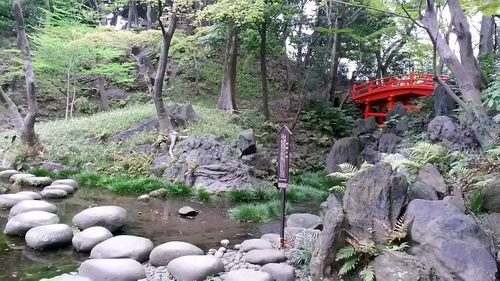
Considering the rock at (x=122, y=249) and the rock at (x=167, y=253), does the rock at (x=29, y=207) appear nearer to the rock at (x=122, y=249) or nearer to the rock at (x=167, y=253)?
the rock at (x=122, y=249)

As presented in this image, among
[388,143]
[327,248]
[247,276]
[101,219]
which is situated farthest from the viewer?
[388,143]

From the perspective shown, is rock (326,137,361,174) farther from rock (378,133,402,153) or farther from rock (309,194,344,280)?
rock (309,194,344,280)

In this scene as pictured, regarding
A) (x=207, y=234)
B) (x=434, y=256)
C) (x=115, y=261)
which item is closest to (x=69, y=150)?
(x=207, y=234)

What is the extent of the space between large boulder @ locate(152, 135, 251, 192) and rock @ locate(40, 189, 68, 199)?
2.86 meters

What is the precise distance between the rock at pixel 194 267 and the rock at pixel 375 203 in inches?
64.0

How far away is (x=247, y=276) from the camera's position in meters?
4.48

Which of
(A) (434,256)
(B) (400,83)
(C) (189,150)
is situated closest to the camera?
(A) (434,256)

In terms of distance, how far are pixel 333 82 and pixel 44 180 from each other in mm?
12507

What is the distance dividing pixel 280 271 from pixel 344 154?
31.5 ft

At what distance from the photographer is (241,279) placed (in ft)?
14.5

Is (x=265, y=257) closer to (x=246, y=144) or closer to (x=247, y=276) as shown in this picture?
(x=247, y=276)

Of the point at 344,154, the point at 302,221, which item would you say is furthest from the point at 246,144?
the point at 302,221

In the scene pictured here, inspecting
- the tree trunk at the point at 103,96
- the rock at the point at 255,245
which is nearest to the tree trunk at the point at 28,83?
the tree trunk at the point at 103,96

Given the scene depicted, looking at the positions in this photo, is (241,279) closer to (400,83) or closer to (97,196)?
(97,196)
